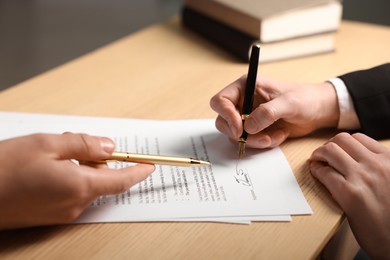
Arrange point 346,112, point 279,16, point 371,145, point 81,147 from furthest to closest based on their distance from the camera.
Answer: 1. point 279,16
2. point 346,112
3. point 371,145
4. point 81,147

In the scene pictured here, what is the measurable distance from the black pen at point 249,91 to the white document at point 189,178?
0.02m

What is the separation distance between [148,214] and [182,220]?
0.14 feet

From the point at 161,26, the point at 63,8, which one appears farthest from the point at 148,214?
the point at 63,8

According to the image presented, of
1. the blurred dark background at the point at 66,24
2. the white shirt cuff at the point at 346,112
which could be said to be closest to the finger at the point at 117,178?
the white shirt cuff at the point at 346,112

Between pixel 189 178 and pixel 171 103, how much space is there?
0.25 m

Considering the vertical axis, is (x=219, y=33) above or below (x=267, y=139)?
above

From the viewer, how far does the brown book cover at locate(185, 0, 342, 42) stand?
40.6 inches

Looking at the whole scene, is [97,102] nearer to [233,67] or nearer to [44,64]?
[233,67]

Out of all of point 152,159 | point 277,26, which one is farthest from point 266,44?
point 152,159

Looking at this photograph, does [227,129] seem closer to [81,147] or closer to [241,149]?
[241,149]

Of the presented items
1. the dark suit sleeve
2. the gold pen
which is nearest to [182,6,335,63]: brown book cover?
the dark suit sleeve

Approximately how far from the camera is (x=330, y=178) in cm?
65

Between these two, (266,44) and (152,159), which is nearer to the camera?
(152,159)

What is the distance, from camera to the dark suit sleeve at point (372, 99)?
79 centimetres
